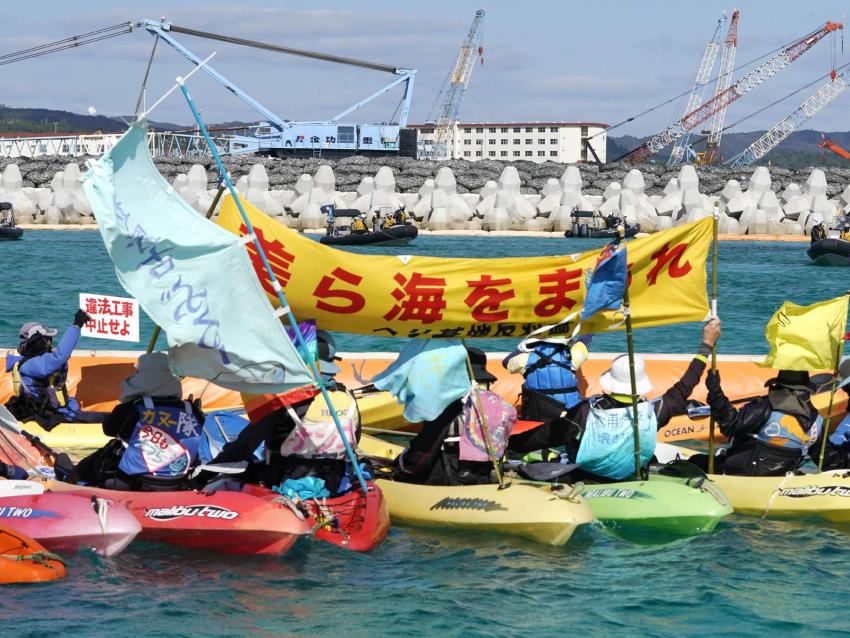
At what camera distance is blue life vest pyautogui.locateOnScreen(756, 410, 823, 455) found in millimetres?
8977

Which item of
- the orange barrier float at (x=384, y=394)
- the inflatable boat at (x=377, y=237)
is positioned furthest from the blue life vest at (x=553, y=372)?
the inflatable boat at (x=377, y=237)

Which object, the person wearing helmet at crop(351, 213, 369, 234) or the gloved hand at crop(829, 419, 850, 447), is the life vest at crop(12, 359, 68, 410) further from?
the person wearing helmet at crop(351, 213, 369, 234)

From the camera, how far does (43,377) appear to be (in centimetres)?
1106

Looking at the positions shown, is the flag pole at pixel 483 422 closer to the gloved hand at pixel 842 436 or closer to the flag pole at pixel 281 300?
the flag pole at pixel 281 300

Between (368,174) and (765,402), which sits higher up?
(368,174)

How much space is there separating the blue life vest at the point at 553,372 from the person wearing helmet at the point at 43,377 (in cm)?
398

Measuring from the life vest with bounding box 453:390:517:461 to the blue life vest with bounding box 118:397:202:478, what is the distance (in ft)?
5.82

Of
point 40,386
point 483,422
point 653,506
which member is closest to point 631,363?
point 653,506

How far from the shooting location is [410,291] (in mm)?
8570

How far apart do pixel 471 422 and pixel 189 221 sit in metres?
2.30

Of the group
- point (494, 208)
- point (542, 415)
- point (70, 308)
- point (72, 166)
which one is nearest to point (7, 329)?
point (70, 308)

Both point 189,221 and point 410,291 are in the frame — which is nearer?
point 189,221

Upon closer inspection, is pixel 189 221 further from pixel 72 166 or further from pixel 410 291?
pixel 72 166

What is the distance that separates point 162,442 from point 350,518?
1322mm
